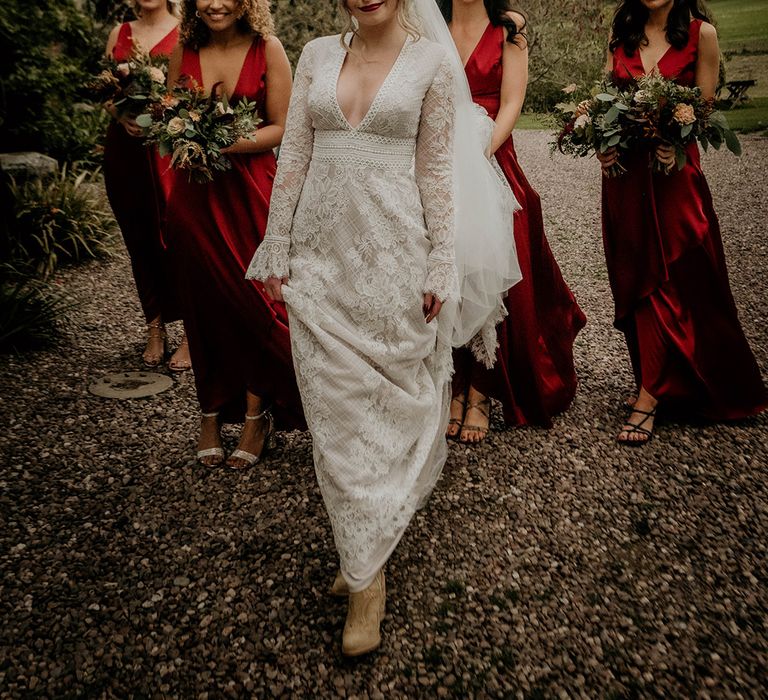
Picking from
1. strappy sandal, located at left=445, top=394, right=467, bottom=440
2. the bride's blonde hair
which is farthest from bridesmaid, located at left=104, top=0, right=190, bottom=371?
the bride's blonde hair

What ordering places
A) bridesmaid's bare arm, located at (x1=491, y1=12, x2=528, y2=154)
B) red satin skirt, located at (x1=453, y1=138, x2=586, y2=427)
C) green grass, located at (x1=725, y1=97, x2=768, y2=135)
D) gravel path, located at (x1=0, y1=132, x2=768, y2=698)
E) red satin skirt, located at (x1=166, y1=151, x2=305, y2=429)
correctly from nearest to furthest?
1. gravel path, located at (x1=0, y1=132, x2=768, y2=698)
2. red satin skirt, located at (x1=166, y1=151, x2=305, y2=429)
3. bridesmaid's bare arm, located at (x1=491, y1=12, x2=528, y2=154)
4. red satin skirt, located at (x1=453, y1=138, x2=586, y2=427)
5. green grass, located at (x1=725, y1=97, x2=768, y2=135)

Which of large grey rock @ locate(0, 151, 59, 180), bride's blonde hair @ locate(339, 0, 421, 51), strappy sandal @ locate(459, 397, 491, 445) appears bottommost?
strappy sandal @ locate(459, 397, 491, 445)

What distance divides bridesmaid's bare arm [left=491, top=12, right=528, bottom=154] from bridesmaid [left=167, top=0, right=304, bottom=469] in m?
1.24

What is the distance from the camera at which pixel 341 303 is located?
2688 millimetres

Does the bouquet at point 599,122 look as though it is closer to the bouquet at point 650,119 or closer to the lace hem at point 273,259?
the bouquet at point 650,119

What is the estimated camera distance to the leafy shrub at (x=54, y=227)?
7316 mm

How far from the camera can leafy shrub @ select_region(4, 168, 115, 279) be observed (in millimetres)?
7316

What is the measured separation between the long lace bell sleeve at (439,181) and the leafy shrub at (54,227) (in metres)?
5.68

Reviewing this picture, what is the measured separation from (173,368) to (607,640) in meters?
3.73

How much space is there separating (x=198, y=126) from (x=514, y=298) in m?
2.05

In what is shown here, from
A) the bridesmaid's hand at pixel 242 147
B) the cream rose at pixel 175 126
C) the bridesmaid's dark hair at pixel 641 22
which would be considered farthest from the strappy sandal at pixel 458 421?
the bridesmaid's dark hair at pixel 641 22

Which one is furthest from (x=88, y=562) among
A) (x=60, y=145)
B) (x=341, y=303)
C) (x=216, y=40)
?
(x=60, y=145)

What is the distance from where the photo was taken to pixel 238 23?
3.69 m

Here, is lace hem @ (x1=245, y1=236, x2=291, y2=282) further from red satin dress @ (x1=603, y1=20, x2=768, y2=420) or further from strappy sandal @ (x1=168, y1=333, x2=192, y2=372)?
strappy sandal @ (x1=168, y1=333, x2=192, y2=372)
